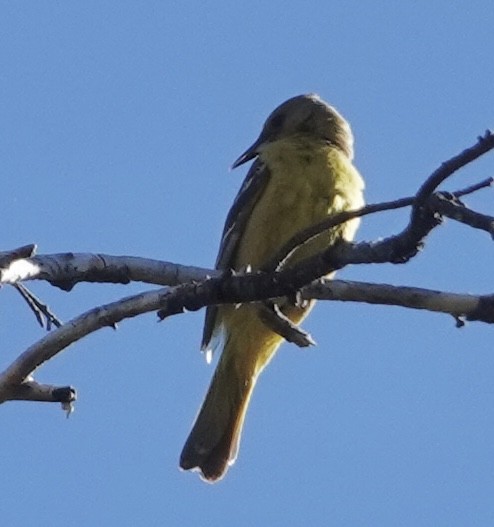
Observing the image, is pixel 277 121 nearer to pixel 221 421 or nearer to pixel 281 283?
pixel 221 421

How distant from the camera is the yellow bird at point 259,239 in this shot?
5594 mm

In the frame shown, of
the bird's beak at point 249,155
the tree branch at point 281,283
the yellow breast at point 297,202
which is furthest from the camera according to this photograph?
the bird's beak at point 249,155

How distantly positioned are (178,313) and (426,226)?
0.79m

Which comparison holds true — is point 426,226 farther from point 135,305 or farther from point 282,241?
point 282,241

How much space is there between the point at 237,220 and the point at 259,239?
0.95 ft

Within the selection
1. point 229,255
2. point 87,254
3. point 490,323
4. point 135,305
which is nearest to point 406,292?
point 490,323

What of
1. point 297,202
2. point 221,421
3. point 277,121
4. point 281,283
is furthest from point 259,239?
point 281,283

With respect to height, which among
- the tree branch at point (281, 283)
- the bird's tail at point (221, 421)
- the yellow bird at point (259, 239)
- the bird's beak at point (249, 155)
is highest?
the bird's beak at point (249, 155)

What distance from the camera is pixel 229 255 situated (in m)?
5.90

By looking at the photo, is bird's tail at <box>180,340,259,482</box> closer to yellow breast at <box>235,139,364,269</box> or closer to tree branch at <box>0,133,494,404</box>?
yellow breast at <box>235,139,364,269</box>

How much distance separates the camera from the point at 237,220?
19.4 ft

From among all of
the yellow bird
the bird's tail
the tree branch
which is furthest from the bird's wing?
the tree branch

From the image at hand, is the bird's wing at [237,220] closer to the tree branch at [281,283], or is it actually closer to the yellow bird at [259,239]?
the yellow bird at [259,239]

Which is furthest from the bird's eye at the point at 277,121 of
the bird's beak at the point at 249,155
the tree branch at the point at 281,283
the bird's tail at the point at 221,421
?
the tree branch at the point at 281,283
